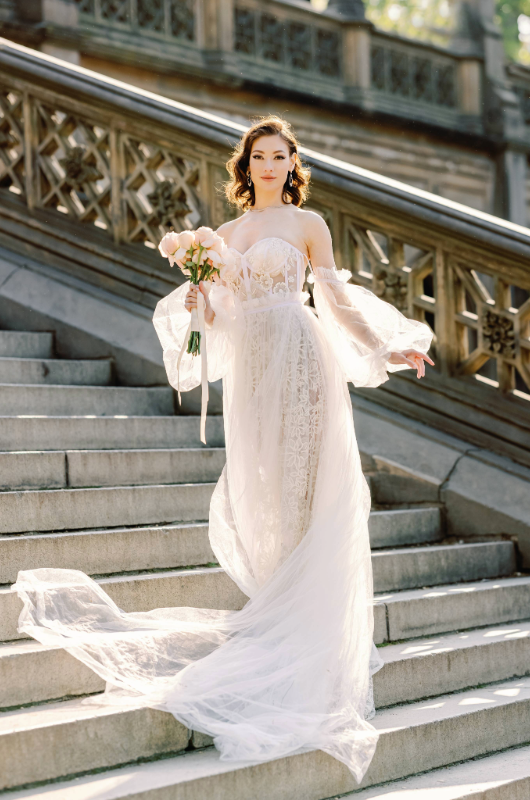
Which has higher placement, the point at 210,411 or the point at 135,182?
the point at 135,182

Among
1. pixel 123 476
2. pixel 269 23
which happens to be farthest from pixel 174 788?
pixel 269 23

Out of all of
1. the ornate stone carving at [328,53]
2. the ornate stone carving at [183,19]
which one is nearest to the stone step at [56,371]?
the ornate stone carving at [183,19]

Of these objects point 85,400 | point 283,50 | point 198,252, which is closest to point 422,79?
point 283,50

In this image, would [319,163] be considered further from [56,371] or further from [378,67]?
[378,67]

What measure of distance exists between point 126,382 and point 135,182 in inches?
59.2

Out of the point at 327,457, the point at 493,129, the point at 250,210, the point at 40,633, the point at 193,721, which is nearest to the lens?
the point at 193,721

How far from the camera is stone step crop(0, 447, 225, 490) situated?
4.82 metres

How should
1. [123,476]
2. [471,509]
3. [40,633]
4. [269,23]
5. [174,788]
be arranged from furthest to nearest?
[269,23]
[471,509]
[123,476]
[40,633]
[174,788]

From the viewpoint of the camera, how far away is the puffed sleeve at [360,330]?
4.27 m

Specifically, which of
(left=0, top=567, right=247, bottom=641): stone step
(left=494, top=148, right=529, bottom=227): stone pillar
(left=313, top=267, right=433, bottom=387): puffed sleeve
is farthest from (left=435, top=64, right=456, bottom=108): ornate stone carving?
(left=0, top=567, right=247, bottom=641): stone step

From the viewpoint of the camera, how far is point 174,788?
3.09 metres

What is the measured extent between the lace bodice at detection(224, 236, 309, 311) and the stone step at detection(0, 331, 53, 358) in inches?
104

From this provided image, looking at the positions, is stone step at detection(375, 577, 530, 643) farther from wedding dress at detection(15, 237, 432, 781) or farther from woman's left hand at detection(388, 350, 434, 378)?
woman's left hand at detection(388, 350, 434, 378)

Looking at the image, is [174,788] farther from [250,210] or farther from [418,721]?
[250,210]
